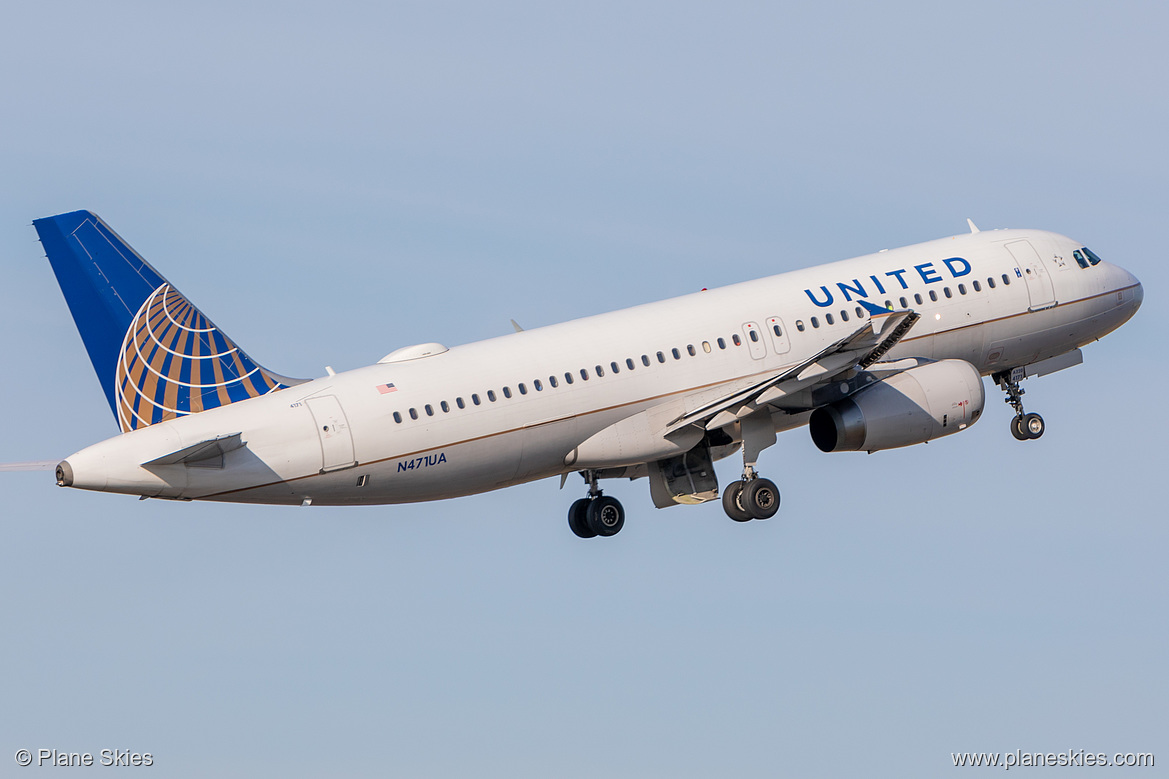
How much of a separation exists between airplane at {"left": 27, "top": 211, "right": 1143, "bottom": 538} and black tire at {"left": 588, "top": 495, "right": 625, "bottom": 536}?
5cm

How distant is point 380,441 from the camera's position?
4106 centimetres

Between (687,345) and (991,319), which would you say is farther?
(991,319)

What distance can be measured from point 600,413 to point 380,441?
5.63 m

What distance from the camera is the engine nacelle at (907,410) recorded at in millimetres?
44906

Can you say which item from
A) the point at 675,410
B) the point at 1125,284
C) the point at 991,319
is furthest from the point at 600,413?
the point at 1125,284

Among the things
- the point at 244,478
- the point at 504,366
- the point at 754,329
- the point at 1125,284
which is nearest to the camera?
the point at 244,478

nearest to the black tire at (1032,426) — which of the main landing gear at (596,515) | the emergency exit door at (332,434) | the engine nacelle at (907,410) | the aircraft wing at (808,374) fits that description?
the engine nacelle at (907,410)

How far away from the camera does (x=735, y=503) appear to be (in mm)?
45406

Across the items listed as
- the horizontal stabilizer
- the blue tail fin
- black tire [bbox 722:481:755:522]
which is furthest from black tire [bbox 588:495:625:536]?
the horizontal stabilizer

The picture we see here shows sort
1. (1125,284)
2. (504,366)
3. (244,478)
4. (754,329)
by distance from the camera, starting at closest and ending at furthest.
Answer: (244,478) < (504,366) < (754,329) < (1125,284)

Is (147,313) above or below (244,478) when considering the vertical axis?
above

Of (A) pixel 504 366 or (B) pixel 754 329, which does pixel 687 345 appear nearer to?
(B) pixel 754 329

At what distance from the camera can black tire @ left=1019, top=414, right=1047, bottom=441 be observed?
5088cm

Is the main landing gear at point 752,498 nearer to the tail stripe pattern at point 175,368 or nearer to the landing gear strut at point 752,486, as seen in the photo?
the landing gear strut at point 752,486
